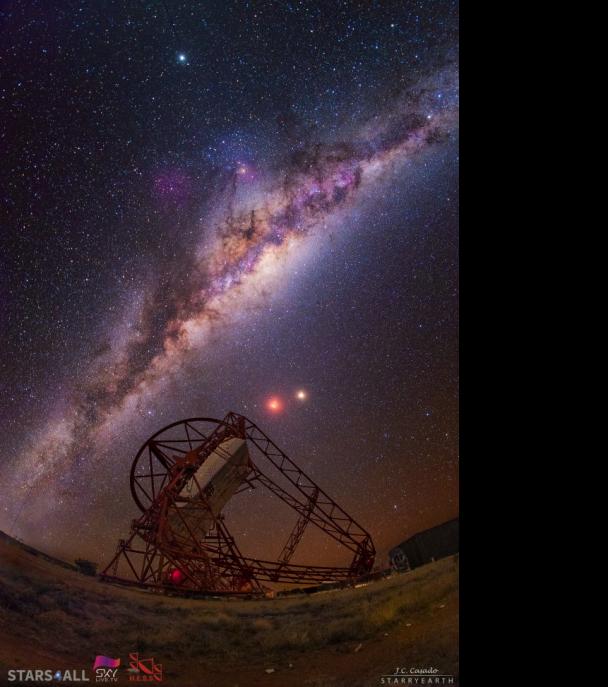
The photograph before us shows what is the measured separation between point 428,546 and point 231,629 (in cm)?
635

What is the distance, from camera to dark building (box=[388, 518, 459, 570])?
39.4ft

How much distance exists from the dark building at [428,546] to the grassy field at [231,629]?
329 centimetres

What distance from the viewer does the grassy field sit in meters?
6.33

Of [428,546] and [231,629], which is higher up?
[428,546]

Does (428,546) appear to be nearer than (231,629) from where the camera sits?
No

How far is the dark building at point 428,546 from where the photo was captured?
12.0 meters

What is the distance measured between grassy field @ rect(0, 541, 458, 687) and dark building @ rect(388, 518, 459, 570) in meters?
3.29

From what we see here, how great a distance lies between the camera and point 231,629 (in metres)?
7.60

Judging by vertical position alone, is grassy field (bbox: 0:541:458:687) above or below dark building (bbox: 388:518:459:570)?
below

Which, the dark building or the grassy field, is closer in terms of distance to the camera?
the grassy field
